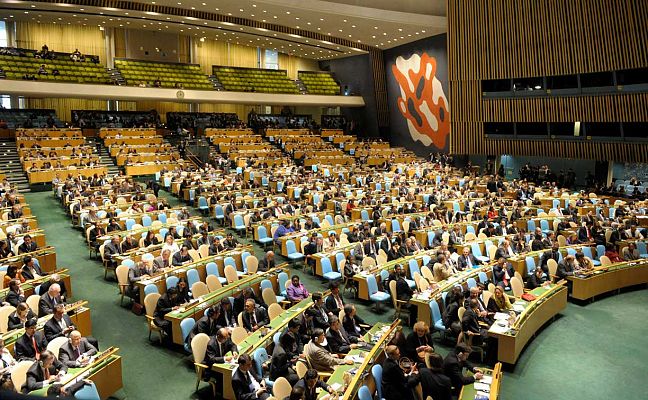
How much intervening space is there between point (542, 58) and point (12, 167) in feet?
73.1

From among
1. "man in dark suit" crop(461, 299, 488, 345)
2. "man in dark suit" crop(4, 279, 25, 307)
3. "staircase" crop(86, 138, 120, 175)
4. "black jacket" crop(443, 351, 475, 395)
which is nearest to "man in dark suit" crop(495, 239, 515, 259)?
"man in dark suit" crop(461, 299, 488, 345)

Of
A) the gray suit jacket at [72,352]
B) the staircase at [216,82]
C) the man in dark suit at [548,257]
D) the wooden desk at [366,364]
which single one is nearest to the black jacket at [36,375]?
the gray suit jacket at [72,352]

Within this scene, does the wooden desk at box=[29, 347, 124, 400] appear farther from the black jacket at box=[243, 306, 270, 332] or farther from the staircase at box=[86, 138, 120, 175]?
the staircase at box=[86, 138, 120, 175]

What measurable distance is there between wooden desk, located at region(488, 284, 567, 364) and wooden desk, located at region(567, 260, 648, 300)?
2.71ft

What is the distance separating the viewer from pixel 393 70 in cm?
3356

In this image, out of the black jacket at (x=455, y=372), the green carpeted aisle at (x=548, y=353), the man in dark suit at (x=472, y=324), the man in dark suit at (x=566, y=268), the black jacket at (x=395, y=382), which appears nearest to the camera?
the black jacket at (x=395, y=382)

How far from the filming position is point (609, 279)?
11.6 m

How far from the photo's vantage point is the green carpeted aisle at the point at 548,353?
24.6ft

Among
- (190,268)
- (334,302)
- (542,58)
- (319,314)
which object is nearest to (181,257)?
(190,268)

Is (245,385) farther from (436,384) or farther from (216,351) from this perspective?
(436,384)

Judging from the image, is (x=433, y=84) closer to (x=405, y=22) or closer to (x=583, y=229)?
(x=405, y=22)

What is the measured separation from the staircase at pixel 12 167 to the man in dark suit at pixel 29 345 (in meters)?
14.0

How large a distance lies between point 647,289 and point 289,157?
18.2 metres

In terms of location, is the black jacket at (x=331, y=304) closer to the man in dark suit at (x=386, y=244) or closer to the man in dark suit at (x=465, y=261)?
the man in dark suit at (x=386, y=244)
